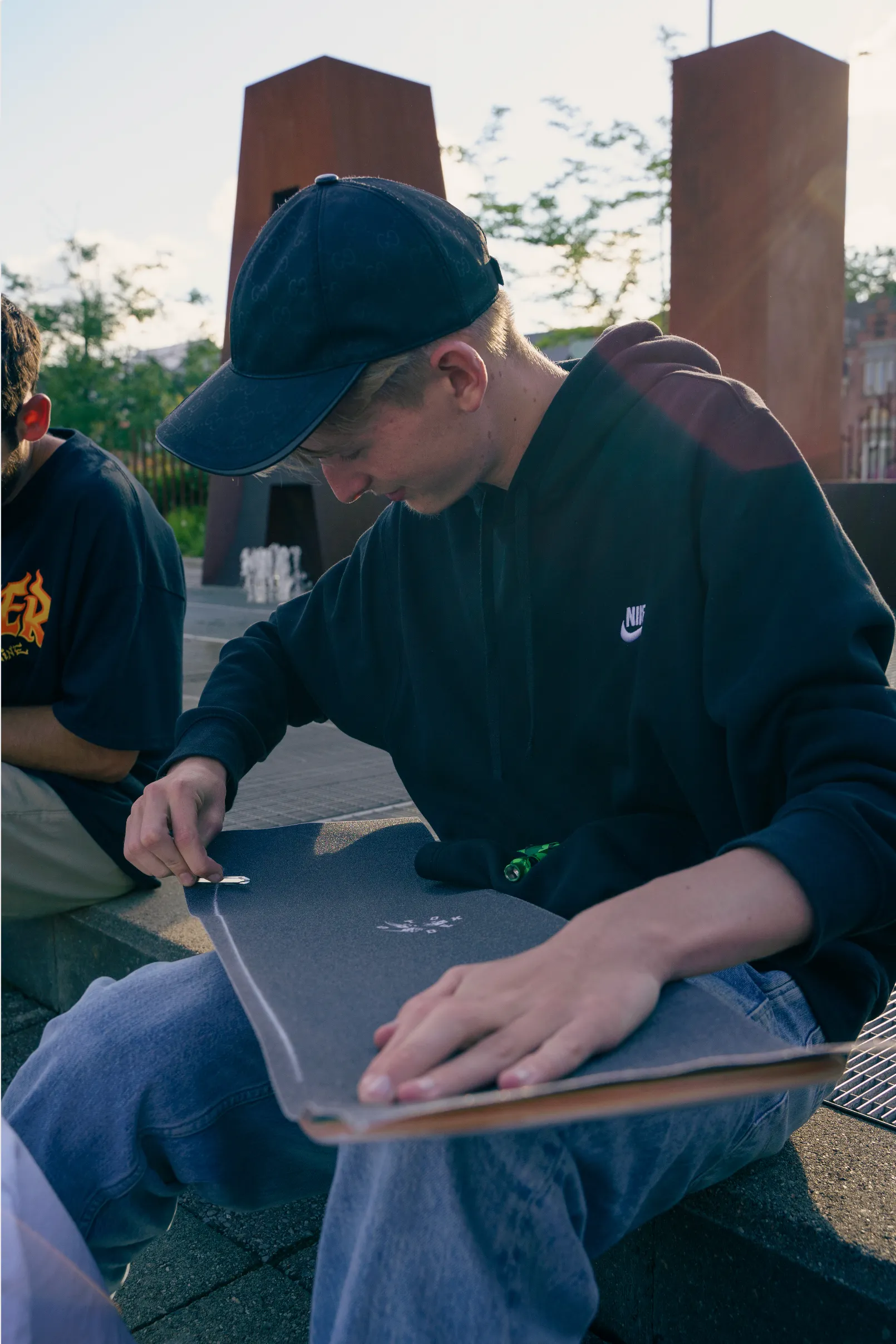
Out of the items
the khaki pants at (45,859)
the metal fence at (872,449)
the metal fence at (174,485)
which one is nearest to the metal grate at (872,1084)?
the khaki pants at (45,859)

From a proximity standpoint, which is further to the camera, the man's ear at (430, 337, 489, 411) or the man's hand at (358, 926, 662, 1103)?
the man's ear at (430, 337, 489, 411)

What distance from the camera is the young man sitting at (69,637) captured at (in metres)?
2.68

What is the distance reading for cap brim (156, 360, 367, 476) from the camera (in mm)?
1518

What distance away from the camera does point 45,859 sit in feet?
9.27

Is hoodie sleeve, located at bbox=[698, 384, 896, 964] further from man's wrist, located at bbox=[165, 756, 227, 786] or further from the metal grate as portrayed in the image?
man's wrist, located at bbox=[165, 756, 227, 786]

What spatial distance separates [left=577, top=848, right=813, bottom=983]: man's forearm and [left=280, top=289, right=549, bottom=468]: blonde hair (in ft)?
2.38

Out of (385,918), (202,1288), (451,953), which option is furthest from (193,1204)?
(451,953)

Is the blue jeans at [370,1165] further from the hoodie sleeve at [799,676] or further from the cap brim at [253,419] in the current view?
the cap brim at [253,419]

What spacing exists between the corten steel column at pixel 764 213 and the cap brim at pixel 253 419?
8604mm

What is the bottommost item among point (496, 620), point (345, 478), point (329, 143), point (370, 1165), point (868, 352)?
point (370, 1165)

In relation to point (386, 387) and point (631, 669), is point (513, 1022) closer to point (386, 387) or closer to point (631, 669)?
point (631, 669)

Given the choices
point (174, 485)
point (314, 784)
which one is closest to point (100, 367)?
point (174, 485)

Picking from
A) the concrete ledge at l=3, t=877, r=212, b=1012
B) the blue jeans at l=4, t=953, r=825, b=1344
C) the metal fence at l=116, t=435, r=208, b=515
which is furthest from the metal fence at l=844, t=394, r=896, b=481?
the blue jeans at l=4, t=953, r=825, b=1344

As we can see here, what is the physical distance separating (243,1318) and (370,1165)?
39.4 inches
